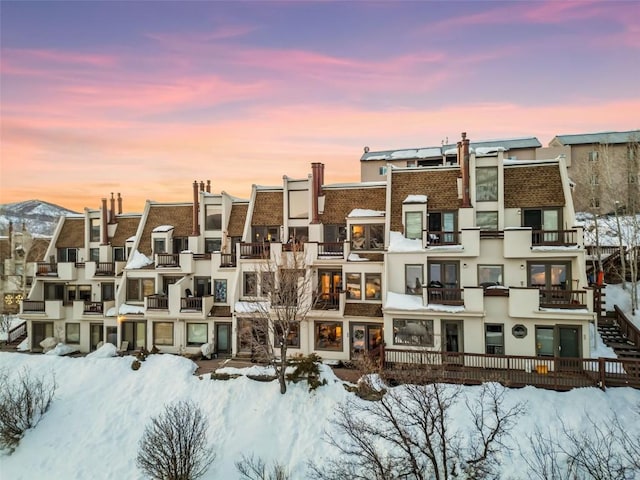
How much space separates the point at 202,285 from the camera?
2909 centimetres

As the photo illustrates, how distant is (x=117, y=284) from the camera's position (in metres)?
30.5

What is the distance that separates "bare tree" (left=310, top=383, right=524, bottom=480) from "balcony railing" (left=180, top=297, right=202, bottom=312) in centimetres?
1349

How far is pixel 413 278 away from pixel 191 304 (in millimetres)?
15739

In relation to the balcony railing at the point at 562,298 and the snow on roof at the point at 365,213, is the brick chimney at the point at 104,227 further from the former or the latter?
the balcony railing at the point at 562,298

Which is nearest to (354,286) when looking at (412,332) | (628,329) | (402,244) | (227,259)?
(402,244)

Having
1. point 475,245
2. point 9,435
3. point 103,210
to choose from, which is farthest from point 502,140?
point 9,435

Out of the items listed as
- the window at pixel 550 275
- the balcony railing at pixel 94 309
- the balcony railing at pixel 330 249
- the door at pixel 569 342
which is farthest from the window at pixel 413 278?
the balcony railing at pixel 94 309

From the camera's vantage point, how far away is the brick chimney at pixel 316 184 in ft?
90.2

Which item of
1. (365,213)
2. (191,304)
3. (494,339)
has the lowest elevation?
(494,339)

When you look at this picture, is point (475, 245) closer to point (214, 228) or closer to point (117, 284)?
point (214, 228)

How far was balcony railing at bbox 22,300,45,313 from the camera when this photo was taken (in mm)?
30484

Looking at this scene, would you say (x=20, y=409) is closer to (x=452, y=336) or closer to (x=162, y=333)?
(x=162, y=333)

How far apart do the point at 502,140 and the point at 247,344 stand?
161 ft

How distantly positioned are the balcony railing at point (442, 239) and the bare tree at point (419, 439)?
8.46m
